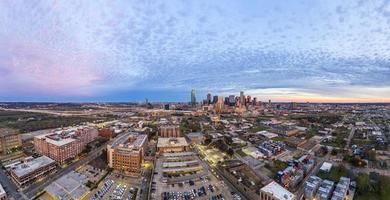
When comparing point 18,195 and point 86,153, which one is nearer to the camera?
point 18,195

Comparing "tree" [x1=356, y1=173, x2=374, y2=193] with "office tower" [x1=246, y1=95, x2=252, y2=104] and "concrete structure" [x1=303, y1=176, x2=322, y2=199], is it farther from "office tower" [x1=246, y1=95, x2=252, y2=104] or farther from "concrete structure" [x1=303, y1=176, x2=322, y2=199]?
"office tower" [x1=246, y1=95, x2=252, y2=104]

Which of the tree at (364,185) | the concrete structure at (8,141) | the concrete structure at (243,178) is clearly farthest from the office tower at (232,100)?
the concrete structure at (8,141)

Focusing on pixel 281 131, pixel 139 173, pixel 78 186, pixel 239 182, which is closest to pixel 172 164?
pixel 139 173

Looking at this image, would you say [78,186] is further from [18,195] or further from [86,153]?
[86,153]

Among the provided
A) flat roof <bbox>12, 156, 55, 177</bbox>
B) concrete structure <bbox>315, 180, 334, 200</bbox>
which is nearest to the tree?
concrete structure <bbox>315, 180, 334, 200</bbox>

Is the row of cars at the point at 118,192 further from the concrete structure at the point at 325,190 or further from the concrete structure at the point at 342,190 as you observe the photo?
the concrete structure at the point at 342,190

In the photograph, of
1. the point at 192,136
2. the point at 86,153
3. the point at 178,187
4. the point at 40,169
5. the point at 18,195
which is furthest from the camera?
the point at 192,136
